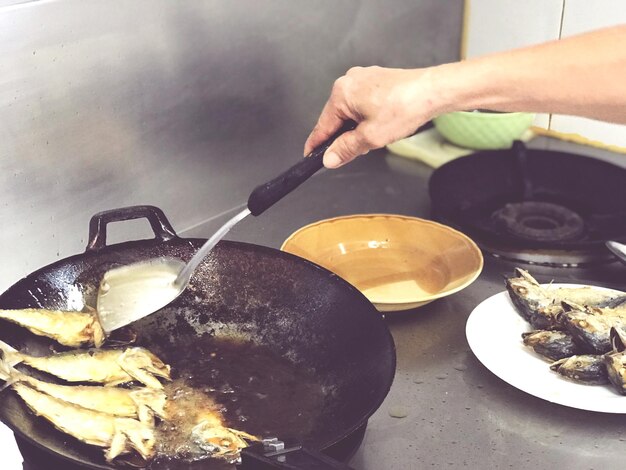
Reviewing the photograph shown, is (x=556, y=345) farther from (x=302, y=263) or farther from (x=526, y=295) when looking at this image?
(x=302, y=263)

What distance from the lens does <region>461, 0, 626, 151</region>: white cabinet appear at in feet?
6.03

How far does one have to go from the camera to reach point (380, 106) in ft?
3.67

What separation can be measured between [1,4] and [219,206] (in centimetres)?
56

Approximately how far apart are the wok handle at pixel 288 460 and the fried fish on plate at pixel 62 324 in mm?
335

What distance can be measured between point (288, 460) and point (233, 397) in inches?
9.7

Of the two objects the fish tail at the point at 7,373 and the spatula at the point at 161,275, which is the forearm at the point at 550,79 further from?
the fish tail at the point at 7,373

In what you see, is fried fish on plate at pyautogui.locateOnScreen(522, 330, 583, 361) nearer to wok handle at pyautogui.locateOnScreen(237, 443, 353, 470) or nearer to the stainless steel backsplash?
wok handle at pyautogui.locateOnScreen(237, 443, 353, 470)

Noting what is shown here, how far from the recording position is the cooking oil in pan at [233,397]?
3.21 feet

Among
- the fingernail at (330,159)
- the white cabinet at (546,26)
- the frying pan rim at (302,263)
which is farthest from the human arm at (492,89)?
the white cabinet at (546,26)

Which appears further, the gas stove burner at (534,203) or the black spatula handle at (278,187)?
the gas stove burner at (534,203)

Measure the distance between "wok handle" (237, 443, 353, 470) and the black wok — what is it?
0.13 meters

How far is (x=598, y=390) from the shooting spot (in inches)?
43.3

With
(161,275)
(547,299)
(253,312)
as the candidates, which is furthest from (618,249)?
(161,275)

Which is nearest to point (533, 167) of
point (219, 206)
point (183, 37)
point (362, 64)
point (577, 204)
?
point (577, 204)
